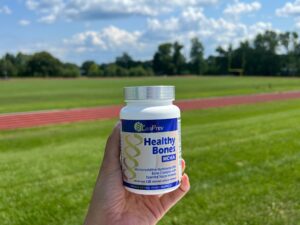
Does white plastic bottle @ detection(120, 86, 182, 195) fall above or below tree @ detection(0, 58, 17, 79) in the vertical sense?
above

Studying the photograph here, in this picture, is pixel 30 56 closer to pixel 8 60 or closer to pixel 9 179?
pixel 8 60

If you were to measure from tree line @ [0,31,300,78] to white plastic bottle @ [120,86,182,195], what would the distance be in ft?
349

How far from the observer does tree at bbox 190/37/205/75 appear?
124562 mm

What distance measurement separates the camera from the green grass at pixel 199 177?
6.05 m

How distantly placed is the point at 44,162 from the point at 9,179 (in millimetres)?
1398

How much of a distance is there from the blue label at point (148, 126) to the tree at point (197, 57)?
122 metres

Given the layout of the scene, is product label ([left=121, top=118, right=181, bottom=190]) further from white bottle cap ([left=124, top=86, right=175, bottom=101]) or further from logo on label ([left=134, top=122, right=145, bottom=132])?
white bottle cap ([left=124, top=86, right=175, bottom=101])

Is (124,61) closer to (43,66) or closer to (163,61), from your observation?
(163,61)

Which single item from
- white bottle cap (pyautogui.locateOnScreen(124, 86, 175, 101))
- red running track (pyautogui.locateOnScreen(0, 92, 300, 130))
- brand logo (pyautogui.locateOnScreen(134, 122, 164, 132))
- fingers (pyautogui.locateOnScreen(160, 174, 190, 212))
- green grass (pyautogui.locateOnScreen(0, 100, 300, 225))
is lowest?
red running track (pyautogui.locateOnScreen(0, 92, 300, 130))

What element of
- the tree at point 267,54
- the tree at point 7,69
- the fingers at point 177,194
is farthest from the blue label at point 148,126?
the tree at point 267,54

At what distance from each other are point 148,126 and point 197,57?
12825 centimetres

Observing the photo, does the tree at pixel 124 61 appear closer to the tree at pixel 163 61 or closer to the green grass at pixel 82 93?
the tree at pixel 163 61

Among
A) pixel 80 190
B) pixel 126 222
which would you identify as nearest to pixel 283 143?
pixel 80 190

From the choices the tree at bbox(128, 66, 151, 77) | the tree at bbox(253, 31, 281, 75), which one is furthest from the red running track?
the tree at bbox(253, 31, 281, 75)
